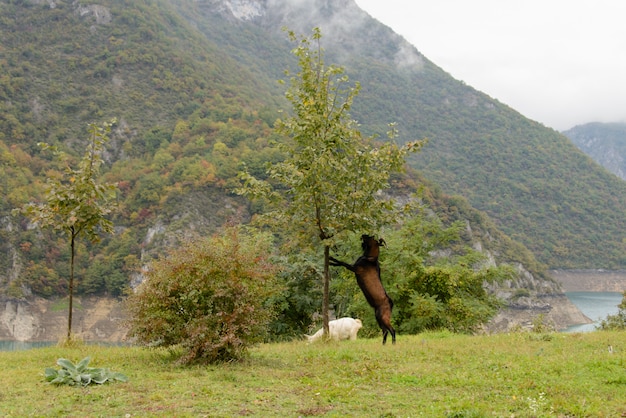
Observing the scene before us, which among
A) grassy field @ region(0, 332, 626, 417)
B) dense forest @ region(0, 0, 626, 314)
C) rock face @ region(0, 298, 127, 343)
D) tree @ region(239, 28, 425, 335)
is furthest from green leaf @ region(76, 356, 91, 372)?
rock face @ region(0, 298, 127, 343)

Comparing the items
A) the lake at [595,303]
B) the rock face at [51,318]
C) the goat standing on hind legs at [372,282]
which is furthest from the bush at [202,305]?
the lake at [595,303]

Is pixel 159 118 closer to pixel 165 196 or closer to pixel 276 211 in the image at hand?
pixel 165 196

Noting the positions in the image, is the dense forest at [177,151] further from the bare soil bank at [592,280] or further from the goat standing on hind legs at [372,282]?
the goat standing on hind legs at [372,282]

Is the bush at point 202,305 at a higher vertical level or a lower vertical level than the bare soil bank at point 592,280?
higher

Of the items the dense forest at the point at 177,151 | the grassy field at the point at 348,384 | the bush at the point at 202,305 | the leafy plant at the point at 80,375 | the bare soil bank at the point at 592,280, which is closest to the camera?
the grassy field at the point at 348,384

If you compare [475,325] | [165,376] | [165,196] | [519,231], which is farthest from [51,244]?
[519,231]

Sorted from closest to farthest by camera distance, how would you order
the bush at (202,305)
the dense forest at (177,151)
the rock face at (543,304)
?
1. the bush at (202,305)
2. the rock face at (543,304)
3. the dense forest at (177,151)

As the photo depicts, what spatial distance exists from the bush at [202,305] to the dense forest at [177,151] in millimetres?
42968

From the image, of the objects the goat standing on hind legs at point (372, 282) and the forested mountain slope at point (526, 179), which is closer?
the goat standing on hind legs at point (372, 282)

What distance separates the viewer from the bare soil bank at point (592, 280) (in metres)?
138

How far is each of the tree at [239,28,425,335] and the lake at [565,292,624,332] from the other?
79.3 meters

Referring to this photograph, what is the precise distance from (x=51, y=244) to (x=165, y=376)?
299ft

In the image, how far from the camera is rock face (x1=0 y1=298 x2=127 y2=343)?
249 ft

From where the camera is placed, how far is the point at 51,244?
295 ft
